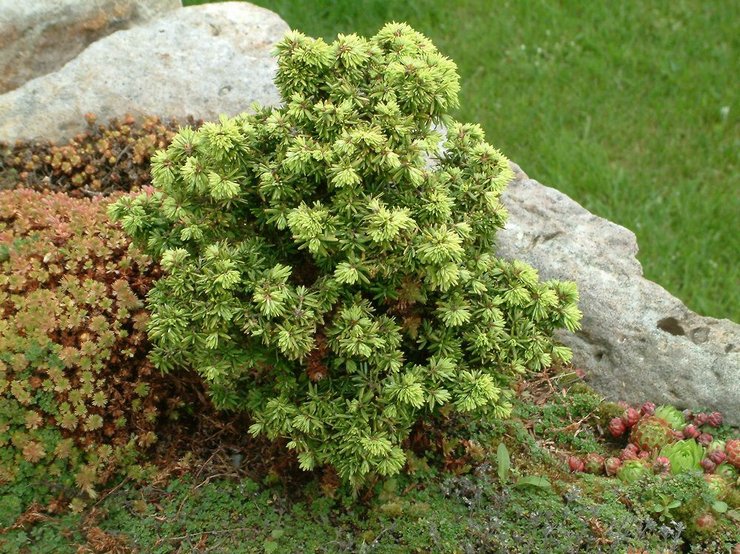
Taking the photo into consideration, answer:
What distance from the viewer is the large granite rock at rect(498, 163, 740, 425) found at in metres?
4.21

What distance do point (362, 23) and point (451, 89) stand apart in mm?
4790

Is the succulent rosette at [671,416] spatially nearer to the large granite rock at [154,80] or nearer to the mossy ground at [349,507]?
the mossy ground at [349,507]

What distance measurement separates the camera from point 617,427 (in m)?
4.09

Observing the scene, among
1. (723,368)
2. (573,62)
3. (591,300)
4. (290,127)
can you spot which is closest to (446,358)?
(290,127)

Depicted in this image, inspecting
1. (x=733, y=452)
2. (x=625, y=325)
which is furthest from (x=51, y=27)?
(x=733, y=452)

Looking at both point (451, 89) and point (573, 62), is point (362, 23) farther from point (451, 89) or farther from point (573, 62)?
point (451, 89)

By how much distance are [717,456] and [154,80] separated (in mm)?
3784

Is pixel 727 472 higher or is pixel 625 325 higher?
pixel 625 325

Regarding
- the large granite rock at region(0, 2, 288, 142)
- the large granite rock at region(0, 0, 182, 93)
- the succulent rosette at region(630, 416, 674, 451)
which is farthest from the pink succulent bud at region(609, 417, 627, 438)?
the large granite rock at region(0, 0, 182, 93)

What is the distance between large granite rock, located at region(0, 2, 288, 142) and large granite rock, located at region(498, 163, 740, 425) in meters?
1.82

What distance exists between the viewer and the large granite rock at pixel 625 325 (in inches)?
166

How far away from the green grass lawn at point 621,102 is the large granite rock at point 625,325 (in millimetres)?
Answer: 1503

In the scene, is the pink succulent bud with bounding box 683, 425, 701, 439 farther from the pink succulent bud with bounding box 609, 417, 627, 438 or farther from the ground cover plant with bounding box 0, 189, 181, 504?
the ground cover plant with bounding box 0, 189, 181, 504

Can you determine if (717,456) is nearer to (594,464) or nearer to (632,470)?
(632,470)
